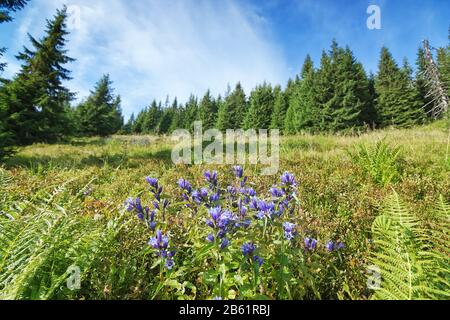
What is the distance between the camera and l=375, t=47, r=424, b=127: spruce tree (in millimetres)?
35281

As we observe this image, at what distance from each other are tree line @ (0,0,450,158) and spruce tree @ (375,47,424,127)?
122 millimetres

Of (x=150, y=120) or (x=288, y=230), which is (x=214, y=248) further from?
(x=150, y=120)

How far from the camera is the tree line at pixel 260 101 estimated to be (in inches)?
566

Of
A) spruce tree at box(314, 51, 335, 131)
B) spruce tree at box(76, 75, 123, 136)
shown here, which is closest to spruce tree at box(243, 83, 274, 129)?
spruce tree at box(314, 51, 335, 131)

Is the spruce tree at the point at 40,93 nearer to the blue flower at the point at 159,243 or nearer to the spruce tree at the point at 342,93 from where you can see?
the blue flower at the point at 159,243

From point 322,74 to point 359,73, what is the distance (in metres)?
5.03

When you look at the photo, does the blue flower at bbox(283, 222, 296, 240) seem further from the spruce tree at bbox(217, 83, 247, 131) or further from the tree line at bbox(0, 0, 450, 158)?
the spruce tree at bbox(217, 83, 247, 131)

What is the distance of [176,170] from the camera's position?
6.31m

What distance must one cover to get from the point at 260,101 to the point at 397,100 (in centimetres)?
2221

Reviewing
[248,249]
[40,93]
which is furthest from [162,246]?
[40,93]

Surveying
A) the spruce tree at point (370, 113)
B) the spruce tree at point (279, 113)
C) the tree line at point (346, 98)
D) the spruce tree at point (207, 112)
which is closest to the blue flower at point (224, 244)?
the tree line at point (346, 98)

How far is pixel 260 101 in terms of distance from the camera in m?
47.7

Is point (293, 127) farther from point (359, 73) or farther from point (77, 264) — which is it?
point (77, 264)

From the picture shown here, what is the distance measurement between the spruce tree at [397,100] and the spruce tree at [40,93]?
39482 mm
